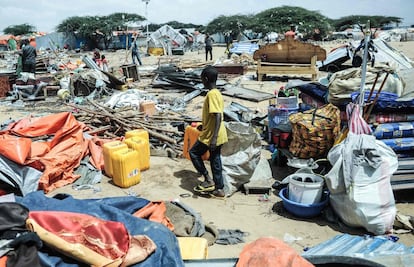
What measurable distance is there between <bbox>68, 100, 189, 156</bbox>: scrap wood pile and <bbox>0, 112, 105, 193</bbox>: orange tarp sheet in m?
0.98

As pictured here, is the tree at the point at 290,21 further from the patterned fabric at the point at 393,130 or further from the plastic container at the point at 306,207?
the plastic container at the point at 306,207

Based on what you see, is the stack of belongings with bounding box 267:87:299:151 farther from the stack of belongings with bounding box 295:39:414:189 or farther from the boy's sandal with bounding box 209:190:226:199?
the boy's sandal with bounding box 209:190:226:199

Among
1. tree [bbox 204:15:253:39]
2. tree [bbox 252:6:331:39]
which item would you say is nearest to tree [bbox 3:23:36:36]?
tree [bbox 204:15:253:39]

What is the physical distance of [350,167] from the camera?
13.9 feet

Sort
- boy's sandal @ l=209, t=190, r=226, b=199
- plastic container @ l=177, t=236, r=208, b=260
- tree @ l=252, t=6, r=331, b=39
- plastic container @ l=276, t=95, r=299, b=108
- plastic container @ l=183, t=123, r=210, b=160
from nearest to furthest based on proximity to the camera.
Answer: plastic container @ l=177, t=236, r=208, b=260 → boy's sandal @ l=209, t=190, r=226, b=199 → plastic container @ l=183, t=123, r=210, b=160 → plastic container @ l=276, t=95, r=299, b=108 → tree @ l=252, t=6, r=331, b=39

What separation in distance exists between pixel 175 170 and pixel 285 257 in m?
4.50

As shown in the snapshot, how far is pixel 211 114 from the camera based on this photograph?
16.0 ft

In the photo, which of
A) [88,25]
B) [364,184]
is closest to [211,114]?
[364,184]

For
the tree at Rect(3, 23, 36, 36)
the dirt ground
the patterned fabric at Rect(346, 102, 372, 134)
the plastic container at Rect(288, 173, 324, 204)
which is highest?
the tree at Rect(3, 23, 36, 36)

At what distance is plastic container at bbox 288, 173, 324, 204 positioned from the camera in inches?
177

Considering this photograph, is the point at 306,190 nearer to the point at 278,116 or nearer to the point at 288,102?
the point at 278,116

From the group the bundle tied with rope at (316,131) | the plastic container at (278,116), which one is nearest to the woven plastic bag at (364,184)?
the bundle tied with rope at (316,131)

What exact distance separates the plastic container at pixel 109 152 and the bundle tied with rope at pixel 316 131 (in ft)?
9.11

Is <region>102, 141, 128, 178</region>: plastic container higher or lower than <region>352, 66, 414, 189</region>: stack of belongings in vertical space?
lower
